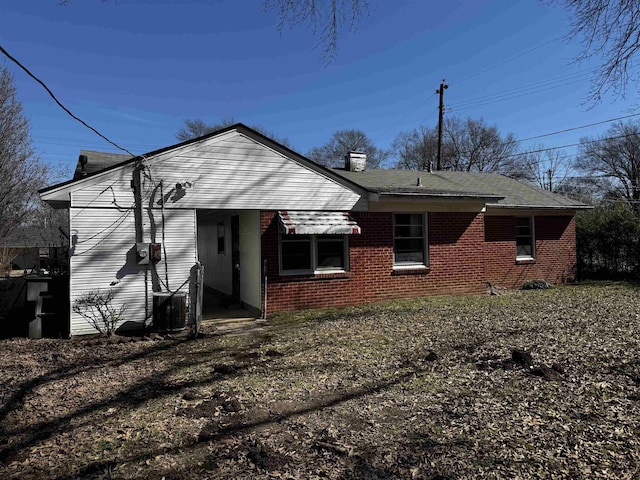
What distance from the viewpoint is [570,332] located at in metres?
7.04

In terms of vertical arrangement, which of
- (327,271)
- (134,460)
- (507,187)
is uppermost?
(507,187)

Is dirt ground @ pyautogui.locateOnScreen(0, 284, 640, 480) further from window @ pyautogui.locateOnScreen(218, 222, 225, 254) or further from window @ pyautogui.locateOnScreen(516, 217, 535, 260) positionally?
window @ pyautogui.locateOnScreen(516, 217, 535, 260)

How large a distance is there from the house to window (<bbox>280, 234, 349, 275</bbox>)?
0.03m

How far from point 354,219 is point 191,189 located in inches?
159

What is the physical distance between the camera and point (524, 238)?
46.9 feet

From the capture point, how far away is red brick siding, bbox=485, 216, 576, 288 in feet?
44.3

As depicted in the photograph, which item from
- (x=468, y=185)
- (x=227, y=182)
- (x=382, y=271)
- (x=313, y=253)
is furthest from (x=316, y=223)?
(x=468, y=185)

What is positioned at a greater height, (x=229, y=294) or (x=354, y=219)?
(x=354, y=219)

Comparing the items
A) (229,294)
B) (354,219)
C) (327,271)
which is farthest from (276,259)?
(229,294)

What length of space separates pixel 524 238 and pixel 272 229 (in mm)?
9663

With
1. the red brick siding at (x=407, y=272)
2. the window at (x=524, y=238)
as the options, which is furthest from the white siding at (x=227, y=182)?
the window at (x=524, y=238)

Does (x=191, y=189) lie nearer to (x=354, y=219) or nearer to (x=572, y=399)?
(x=354, y=219)

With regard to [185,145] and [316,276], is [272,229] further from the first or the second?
[185,145]

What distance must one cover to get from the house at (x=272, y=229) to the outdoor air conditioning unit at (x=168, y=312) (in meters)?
0.49
